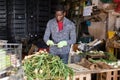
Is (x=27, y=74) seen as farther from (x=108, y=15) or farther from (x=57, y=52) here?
(x=108, y=15)

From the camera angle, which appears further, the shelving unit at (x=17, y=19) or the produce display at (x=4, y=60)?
the shelving unit at (x=17, y=19)

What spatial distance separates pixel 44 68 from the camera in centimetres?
398

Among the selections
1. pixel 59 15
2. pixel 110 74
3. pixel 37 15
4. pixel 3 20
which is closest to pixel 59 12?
pixel 59 15

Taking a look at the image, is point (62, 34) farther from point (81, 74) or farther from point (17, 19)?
point (17, 19)

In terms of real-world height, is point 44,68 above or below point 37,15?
below

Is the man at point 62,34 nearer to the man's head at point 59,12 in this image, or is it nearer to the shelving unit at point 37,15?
the man's head at point 59,12

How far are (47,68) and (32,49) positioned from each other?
17.1 ft

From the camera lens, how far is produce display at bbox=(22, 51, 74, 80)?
3920 millimetres

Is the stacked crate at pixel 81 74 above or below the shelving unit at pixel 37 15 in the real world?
below

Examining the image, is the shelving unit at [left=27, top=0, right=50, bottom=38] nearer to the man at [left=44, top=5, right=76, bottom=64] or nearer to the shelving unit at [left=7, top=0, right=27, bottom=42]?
the shelving unit at [left=7, top=0, right=27, bottom=42]

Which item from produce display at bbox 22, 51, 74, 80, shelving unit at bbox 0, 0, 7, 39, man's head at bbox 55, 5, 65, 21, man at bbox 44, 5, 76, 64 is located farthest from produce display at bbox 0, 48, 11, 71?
shelving unit at bbox 0, 0, 7, 39

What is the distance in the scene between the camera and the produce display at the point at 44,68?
3920 millimetres

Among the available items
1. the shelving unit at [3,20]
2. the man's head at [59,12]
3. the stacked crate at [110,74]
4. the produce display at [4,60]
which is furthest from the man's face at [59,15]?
the shelving unit at [3,20]

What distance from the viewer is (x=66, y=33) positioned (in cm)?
553
